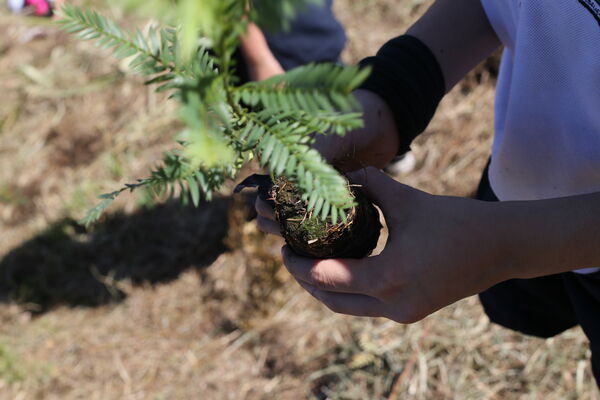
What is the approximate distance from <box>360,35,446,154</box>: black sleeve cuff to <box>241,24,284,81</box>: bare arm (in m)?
0.94

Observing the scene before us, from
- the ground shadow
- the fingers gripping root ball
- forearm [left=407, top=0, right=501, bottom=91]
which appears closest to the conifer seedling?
the fingers gripping root ball

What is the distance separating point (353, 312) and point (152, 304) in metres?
1.85

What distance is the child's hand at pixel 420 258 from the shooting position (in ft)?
2.80

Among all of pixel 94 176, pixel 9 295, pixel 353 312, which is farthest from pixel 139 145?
pixel 353 312

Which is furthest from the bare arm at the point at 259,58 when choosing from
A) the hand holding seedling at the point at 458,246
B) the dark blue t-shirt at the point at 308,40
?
the hand holding seedling at the point at 458,246

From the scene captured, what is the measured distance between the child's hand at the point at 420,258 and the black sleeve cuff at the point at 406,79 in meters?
0.22

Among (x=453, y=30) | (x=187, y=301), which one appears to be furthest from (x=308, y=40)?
(x=187, y=301)

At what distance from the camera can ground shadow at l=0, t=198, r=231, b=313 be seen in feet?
9.13

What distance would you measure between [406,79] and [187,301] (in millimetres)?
1868

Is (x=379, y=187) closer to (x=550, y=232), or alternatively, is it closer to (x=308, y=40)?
(x=550, y=232)

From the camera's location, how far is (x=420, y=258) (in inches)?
34.4

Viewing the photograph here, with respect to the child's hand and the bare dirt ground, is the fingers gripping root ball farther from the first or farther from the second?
the bare dirt ground

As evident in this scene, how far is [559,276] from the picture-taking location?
4.31ft

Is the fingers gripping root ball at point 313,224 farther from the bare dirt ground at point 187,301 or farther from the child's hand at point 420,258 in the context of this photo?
the bare dirt ground at point 187,301
